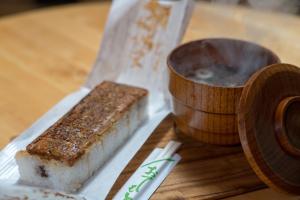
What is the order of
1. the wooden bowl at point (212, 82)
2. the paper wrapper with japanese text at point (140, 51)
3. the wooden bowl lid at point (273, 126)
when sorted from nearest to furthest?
the wooden bowl lid at point (273, 126), the wooden bowl at point (212, 82), the paper wrapper with japanese text at point (140, 51)

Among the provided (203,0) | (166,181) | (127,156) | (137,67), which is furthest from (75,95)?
(203,0)

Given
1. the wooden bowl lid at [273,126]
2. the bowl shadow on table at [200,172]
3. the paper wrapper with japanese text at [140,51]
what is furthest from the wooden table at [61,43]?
the wooden bowl lid at [273,126]

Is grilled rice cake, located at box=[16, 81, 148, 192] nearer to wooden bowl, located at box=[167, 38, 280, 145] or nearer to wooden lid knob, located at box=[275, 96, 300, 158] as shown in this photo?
wooden bowl, located at box=[167, 38, 280, 145]

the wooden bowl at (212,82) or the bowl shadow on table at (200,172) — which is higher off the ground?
the wooden bowl at (212,82)

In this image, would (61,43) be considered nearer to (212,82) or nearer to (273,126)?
(212,82)

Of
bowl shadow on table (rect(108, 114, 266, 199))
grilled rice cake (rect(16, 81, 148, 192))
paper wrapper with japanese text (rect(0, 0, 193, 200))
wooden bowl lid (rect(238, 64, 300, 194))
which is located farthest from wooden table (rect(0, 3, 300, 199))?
wooden bowl lid (rect(238, 64, 300, 194))

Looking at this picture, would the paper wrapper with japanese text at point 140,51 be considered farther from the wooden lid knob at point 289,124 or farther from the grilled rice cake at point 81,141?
the wooden lid knob at point 289,124
